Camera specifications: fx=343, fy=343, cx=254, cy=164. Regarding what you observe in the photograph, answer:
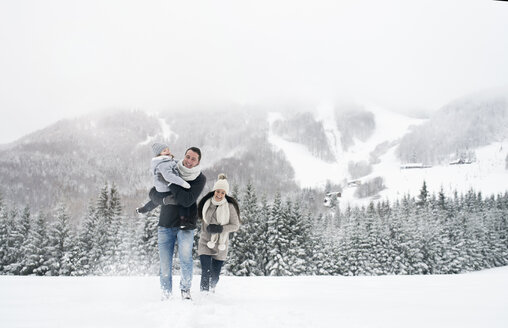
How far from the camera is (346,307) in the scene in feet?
18.9

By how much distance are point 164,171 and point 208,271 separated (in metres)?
2.16

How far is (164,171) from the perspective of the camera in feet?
18.0

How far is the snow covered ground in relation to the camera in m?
4.29

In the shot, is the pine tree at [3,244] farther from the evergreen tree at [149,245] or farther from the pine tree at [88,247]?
the evergreen tree at [149,245]

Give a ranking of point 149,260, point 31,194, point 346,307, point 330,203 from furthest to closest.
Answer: point 330,203, point 31,194, point 149,260, point 346,307

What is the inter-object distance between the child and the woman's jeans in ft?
4.75

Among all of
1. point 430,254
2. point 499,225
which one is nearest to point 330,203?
point 499,225

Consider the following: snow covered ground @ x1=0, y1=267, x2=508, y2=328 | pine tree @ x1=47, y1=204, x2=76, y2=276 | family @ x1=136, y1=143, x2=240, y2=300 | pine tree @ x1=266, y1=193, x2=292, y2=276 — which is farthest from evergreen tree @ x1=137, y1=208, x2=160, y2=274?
family @ x1=136, y1=143, x2=240, y2=300

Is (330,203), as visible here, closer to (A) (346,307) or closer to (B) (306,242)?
(B) (306,242)

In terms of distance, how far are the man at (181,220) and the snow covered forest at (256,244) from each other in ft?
68.8

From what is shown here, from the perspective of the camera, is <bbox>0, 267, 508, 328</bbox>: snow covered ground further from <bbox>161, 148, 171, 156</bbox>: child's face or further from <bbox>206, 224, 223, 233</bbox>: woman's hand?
<bbox>161, 148, 171, 156</bbox>: child's face

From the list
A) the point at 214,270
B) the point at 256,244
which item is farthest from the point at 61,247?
the point at 214,270

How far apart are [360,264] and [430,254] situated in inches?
458

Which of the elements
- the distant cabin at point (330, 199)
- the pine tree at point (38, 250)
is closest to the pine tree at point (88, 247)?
the pine tree at point (38, 250)
